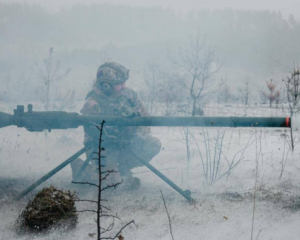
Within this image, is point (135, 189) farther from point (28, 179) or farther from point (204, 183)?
point (28, 179)

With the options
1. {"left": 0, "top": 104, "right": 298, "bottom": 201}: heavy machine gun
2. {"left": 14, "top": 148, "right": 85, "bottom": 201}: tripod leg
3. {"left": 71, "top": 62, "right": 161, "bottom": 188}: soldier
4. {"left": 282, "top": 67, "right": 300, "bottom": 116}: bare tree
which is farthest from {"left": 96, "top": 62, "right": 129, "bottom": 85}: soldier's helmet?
{"left": 282, "top": 67, "right": 300, "bottom": 116}: bare tree

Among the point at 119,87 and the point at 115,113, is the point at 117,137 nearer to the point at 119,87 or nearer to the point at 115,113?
the point at 115,113

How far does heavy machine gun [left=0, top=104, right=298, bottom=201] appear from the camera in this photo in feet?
9.30

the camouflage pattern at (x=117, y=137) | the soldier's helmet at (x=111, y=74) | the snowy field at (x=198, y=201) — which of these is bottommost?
the snowy field at (x=198, y=201)

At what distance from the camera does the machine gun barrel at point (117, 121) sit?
2893mm

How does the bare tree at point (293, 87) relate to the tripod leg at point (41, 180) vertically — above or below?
above

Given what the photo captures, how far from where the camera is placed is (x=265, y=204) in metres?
2.73

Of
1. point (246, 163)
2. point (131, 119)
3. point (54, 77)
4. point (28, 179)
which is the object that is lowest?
point (28, 179)

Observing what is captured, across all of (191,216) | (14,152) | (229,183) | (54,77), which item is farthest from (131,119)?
(54,77)

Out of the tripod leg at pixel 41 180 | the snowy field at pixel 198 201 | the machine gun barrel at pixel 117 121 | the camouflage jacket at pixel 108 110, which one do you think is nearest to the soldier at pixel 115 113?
the camouflage jacket at pixel 108 110

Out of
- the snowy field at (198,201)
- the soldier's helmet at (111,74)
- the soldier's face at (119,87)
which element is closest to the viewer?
the snowy field at (198,201)

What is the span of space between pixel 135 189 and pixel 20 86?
21.9m

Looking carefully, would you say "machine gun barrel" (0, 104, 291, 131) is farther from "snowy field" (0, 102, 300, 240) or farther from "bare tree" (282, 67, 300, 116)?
"bare tree" (282, 67, 300, 116)

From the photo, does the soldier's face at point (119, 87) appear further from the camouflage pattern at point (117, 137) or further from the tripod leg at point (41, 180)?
the tripod leg at point (41, 180)
